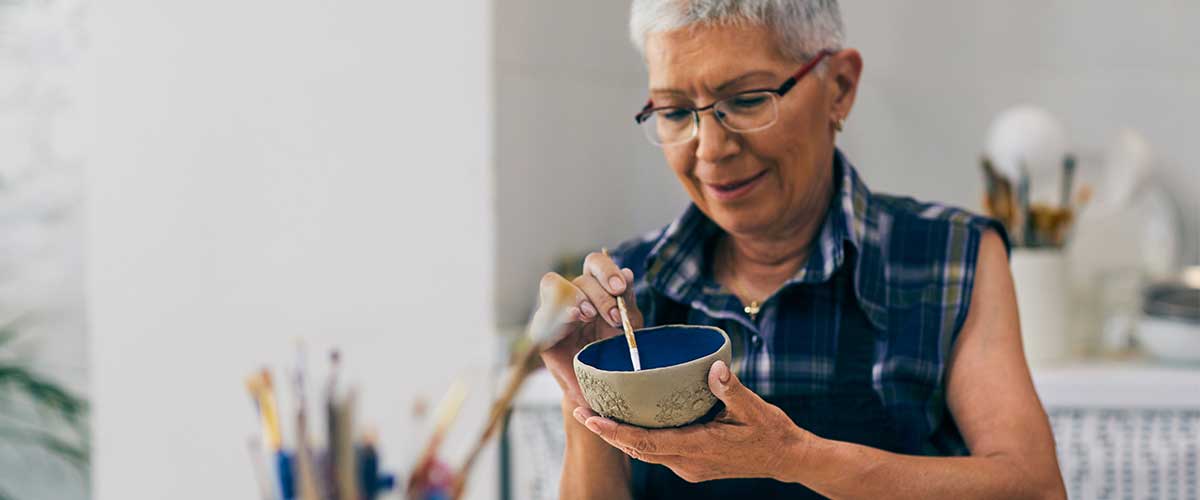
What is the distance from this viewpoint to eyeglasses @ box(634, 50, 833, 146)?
678 mm

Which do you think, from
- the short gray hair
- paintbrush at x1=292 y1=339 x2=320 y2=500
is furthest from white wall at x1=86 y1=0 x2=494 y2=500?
paintbrush at x1=292 y1=339 x2=320 y2=500

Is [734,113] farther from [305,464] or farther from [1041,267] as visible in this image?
[1041,267]

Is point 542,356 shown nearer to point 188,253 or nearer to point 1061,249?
point 1061,249

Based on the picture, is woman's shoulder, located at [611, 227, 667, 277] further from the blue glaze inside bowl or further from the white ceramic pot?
the white ceramic pot

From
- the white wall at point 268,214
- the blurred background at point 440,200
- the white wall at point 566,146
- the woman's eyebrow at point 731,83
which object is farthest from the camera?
the white wall at point 268,214

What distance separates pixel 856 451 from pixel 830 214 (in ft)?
0.62

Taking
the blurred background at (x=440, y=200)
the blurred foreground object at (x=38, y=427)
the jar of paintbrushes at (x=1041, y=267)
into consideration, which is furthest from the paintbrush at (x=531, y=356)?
the blurred foreground object at (x=38, y=427)

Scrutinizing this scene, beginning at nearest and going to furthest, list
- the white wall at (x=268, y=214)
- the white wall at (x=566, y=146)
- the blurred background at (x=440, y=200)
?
the white wall at (x=566, y=146) < the blurred background at (x=440, y=200) < the white wall at (x=268, y=214)

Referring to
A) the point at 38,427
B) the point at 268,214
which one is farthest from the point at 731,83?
the point at 38,427

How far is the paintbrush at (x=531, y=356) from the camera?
1.87 ft

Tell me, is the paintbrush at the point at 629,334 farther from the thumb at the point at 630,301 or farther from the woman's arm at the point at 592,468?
the woman's arm at the point at 592,468

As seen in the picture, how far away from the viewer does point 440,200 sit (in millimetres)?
1592

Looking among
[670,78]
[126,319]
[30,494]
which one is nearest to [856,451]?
[670,78]

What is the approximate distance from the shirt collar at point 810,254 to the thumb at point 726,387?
0.17 m
